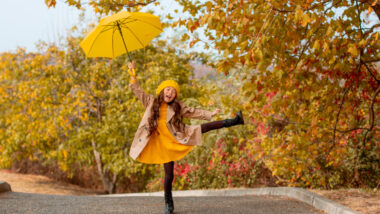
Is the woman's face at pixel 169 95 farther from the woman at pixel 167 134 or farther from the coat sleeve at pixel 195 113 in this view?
the coat sleeve at pixel 195 113

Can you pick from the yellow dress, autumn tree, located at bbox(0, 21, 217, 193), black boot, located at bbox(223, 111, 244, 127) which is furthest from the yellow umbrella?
autumn tree, located at bbox(0, 21, 217, 193)

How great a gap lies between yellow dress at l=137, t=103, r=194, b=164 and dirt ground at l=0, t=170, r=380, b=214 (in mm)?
2300

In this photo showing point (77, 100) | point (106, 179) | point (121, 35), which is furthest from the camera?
point (106, 179)

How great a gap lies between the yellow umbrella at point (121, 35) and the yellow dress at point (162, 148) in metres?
1.36

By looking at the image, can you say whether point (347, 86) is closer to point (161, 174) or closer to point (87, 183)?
point (161, 174)

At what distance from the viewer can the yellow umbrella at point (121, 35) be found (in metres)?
5.35

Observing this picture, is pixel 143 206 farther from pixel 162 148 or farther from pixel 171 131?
pixel 171 131

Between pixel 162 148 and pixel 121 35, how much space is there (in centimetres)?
169

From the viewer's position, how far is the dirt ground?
16.8 ft

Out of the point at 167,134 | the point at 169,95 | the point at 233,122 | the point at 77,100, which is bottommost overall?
the point at 167,134

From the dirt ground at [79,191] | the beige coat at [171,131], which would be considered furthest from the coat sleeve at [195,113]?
the dirt ground at [79,191]

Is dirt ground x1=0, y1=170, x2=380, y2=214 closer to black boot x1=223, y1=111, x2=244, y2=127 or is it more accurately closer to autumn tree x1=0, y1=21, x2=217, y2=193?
autumn tree x1=0, y1=21, x2=217, y2=193

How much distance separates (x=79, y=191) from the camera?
50.3 ft

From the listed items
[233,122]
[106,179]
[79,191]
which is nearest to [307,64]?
[233,122]
